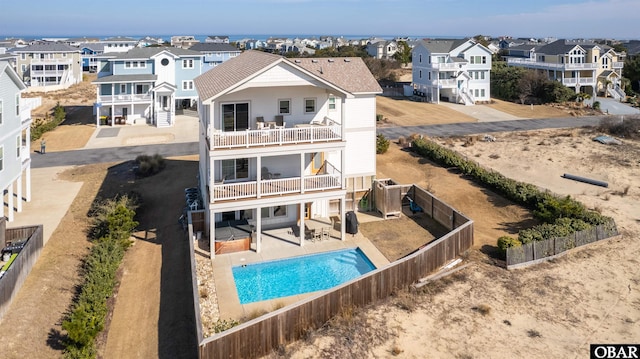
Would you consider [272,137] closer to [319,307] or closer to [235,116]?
[235,116]

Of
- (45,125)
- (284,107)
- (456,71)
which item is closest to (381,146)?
(284,107)

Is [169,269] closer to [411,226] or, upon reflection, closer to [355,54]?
[411,226]

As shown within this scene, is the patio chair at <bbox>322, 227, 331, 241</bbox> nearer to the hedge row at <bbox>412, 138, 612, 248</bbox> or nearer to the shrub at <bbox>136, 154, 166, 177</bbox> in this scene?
the hedge row at <bbox>412, 138, 612, 248</bbox>

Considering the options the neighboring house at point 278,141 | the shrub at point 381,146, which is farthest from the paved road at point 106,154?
the shrub at point 381,146

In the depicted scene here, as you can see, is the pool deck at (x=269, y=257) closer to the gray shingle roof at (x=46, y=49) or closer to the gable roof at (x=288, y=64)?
the gable roof at (x=288, y=64)

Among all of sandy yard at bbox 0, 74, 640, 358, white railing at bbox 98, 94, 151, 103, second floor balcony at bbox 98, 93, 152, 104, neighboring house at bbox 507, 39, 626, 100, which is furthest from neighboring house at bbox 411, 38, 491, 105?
sandy yard at bbox 0, 74, 640, 358

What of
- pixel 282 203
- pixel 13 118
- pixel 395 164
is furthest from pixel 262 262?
pixel 395 164
